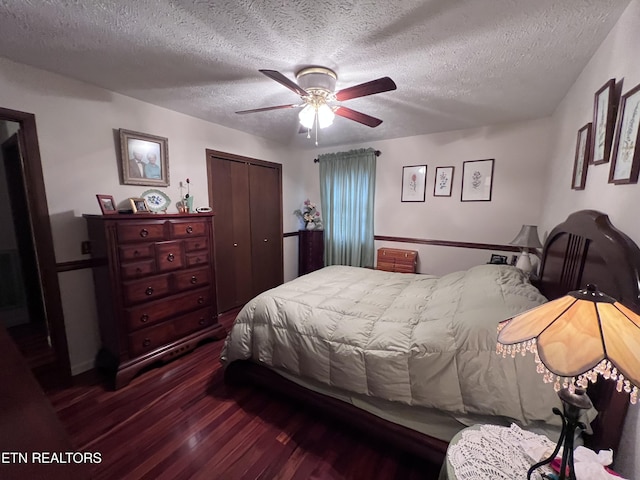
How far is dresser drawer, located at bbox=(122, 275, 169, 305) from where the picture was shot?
6.58 feet

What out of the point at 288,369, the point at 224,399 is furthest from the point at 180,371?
the point at 288,369

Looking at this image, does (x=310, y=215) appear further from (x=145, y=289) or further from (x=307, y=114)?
(x=145, y=289)

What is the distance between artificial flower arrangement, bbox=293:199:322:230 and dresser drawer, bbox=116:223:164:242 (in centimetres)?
230

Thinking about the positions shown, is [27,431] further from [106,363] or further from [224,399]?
[106,363]

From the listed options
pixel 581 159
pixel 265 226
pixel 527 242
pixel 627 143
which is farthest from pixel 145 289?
pixel 527 242

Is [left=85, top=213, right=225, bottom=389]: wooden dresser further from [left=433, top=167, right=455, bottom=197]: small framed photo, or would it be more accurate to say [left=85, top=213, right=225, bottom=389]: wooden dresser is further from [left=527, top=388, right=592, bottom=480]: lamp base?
[left=433, top=167, right=455, bottom=197]: small framed photo

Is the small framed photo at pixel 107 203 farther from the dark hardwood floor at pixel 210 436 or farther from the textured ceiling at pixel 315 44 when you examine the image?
the dark hardwood floor at pixel 210 436

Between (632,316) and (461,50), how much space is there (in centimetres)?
160

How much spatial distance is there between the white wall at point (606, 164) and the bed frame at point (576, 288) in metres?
0.05

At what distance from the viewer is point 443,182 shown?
10.5 feet

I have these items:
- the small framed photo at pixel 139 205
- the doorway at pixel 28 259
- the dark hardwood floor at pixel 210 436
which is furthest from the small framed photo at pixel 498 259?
the doorway at pixel 28 259

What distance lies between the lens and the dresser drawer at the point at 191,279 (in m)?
2.32

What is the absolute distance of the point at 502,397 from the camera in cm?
114

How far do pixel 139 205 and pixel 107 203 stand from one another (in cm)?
22
